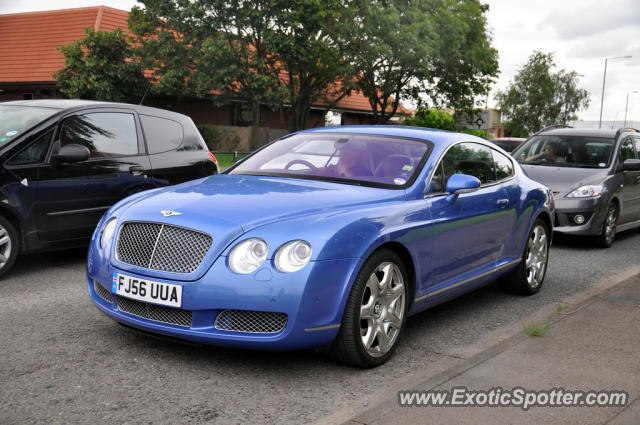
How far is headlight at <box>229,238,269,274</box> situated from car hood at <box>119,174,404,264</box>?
0.24 feet

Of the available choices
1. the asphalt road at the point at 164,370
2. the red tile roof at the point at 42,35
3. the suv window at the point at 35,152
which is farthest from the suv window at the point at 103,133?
the red tile roof at the point at 42,35

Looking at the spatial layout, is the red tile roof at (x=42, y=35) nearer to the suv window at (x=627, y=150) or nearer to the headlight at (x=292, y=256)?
the suv window at (x=627, y=150)

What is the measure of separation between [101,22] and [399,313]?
33611 millimetres

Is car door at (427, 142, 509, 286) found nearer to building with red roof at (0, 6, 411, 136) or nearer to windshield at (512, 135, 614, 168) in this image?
windshield at (512, 135, 614, 168)

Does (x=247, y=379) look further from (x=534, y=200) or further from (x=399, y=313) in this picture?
(x=534, y=200)

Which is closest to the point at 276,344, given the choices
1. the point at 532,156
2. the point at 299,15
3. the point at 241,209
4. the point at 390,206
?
the point at 241,209

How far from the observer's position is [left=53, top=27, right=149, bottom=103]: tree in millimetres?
29203

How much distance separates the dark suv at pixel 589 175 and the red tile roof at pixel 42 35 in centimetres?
2715

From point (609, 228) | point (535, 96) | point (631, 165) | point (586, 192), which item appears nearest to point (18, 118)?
point (586, 192)

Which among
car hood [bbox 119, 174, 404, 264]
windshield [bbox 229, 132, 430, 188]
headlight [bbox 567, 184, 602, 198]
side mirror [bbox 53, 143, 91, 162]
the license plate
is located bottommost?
the license plate

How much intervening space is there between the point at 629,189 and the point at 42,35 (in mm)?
32464

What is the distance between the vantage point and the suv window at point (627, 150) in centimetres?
1055

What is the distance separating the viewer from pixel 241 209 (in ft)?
13.7

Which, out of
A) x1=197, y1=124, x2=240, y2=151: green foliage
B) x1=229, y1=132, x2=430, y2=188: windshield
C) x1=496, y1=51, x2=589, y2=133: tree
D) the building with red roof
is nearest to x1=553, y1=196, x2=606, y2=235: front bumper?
x1=229, y1=132, x2=430, y2=188: windshield
